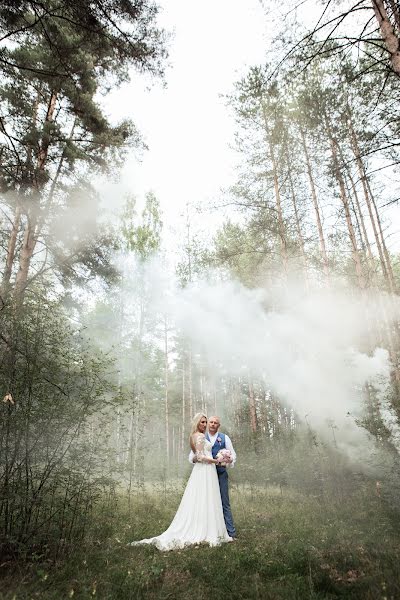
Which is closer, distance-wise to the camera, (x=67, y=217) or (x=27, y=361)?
(x=27, y=361)

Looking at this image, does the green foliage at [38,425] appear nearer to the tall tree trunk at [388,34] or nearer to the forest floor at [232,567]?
the forest floor at [232,567]

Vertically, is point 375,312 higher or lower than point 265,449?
higher

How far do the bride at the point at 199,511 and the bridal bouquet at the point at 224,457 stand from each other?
0.11 meters

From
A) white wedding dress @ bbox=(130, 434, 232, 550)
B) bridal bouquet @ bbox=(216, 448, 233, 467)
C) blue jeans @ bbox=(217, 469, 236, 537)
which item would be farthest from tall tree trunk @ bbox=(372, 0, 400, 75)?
blue jeans @ bbox=(217, 469, 236, 537)

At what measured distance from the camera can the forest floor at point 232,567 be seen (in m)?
3.40

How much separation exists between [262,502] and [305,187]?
1200cm

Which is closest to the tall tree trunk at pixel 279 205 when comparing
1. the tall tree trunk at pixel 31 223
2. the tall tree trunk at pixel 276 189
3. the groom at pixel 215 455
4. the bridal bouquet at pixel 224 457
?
the tall tree trunk at pixel 276 189

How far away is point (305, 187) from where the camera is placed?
15.2 metres

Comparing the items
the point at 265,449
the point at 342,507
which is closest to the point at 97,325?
the point at 265,449

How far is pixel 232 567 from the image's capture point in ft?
13.6

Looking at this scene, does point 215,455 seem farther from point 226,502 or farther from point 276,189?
point 276,189

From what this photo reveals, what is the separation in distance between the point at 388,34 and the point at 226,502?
25.6 ft

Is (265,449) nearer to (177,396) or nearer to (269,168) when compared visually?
(269,168)

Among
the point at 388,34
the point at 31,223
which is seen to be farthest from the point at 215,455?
the point at 388,34
